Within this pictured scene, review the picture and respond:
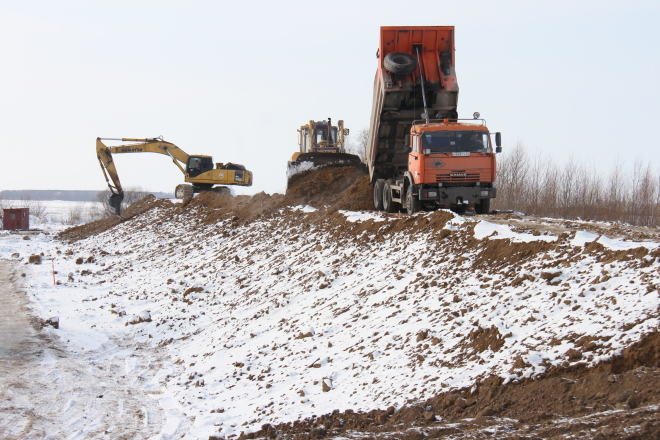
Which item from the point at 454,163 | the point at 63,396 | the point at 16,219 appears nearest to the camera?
the point at 63,396

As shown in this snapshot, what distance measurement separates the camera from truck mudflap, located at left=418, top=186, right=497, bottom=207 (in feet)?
48.5

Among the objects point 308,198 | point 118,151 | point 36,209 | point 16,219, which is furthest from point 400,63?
point 36,209

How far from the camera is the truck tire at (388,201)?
17469 mm

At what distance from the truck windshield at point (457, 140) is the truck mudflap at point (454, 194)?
96 cm

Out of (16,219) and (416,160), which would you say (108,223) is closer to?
(16,219)

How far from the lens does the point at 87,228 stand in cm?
3384

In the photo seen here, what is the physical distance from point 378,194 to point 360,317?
9249 millimetres

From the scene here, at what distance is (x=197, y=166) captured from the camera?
34438 mm

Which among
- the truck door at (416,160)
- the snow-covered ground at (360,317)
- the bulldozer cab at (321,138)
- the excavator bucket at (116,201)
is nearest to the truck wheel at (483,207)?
the truck door at (416,160)

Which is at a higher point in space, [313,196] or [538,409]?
[313,196]

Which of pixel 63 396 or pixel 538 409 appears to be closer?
pixel 538 409

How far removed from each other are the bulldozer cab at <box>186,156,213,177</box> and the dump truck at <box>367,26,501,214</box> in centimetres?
1798

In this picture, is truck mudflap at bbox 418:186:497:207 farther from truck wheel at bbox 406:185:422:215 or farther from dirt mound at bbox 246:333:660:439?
dirt mound at bbox 246:333:660:439

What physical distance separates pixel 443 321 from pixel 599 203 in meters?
22.9
